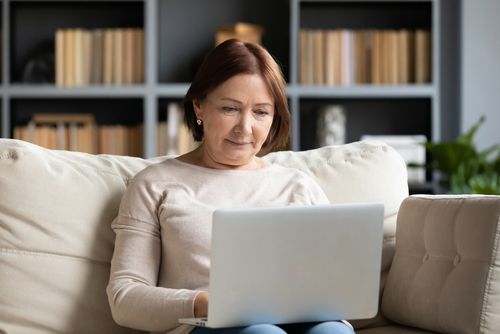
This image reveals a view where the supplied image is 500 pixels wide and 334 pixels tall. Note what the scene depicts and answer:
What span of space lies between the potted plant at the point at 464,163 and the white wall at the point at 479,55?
A: 271 millimetres

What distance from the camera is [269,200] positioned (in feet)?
6.56

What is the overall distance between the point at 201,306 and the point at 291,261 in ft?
0.80

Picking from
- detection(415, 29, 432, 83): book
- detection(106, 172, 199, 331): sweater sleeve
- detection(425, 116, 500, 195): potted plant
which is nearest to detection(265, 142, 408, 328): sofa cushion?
detection(106, 172, 199, 331): sweater sleeve

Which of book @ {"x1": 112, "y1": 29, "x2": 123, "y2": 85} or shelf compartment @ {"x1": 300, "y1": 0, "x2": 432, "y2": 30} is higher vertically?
shelf compartment @ {"x1": 300, "y1": 0, "x2": 432, "y2": 30}

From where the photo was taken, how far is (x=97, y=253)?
6.42 feet

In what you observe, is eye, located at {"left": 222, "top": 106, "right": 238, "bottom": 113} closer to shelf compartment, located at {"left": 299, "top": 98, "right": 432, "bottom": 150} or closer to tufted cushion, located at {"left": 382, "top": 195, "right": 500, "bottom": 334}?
tufted cushion, located at {"left": 382, "top": 195, "right": 500, "bottom": 334}

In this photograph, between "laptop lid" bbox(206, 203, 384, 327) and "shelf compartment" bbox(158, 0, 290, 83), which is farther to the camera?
"shelf compartment" bbox(158, 0, 290, 83)

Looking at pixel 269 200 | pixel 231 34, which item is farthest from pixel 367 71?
pixel 269 200

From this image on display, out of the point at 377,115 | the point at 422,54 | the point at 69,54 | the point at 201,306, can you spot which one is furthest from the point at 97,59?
the point at 201,306

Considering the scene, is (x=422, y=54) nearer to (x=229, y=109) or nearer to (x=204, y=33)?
(x=204, y=33)

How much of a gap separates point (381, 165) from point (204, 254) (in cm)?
61

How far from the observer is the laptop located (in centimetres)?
152

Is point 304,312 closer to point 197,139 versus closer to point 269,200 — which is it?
point 269,200

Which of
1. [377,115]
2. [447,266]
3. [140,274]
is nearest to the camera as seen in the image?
[140,274]
